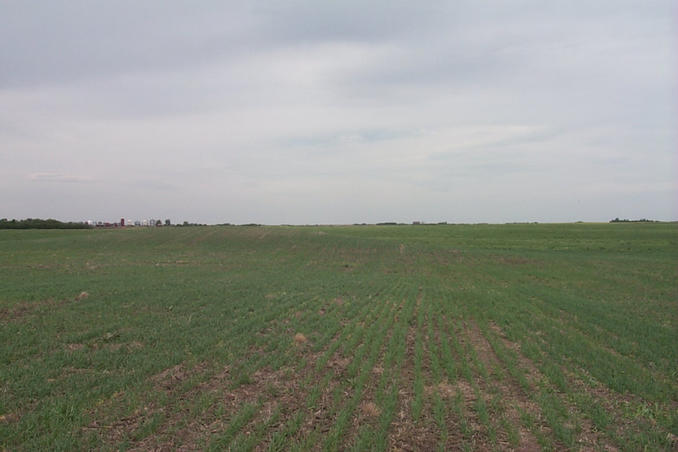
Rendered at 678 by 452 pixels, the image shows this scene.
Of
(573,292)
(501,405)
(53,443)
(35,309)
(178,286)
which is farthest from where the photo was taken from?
(573,292)

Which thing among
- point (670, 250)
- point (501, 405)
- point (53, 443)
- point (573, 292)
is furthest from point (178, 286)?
point (670, 250)

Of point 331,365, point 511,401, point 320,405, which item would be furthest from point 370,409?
point 511,401

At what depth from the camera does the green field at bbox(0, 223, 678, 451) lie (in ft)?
20.8

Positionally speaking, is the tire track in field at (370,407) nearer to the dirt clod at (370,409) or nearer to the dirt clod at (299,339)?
the dirt clod at (370,409)

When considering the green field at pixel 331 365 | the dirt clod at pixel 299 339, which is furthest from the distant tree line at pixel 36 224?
the dirt clod at pixel 299 339

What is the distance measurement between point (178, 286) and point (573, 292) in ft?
69.6

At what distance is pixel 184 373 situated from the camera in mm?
8812

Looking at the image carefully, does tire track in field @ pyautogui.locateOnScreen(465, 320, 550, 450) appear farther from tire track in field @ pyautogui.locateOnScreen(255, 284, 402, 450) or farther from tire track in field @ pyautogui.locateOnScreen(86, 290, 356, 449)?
tire track in field @ pyautogui.locateOnScreen(86, 290, 356, 449)

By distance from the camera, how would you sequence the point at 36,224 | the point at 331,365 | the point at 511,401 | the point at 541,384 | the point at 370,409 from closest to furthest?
the point at 370,409
the point at 511,401
the point at 541,384
the point at 331,365
the point at 36,224

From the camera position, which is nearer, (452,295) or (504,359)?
(504,359)

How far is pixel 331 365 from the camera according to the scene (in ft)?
31.7

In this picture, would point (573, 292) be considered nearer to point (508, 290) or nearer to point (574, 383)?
point (508, 290)

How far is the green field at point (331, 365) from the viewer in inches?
250

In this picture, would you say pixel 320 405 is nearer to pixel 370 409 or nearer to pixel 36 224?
pixel 370 409
